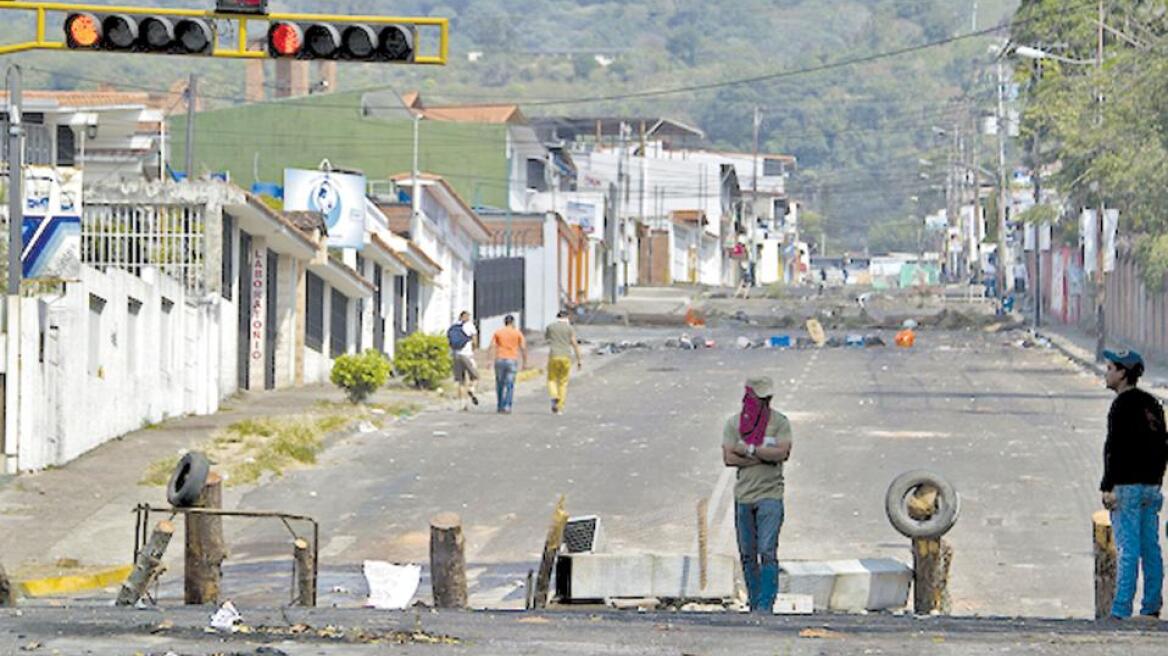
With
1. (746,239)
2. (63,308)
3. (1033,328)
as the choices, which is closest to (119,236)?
(63,308)

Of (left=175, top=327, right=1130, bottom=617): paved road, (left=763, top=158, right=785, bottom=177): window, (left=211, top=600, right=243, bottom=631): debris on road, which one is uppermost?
(left=763, top=158, right=785, bottom=177): window

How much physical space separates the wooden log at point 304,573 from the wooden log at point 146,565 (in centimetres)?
85

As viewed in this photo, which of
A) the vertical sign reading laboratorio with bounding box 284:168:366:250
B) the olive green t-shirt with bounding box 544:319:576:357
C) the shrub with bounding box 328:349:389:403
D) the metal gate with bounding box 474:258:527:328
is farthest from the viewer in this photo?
the metal gate with bounding box 474:258:527:328

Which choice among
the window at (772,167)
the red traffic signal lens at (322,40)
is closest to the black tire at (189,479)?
the red traffic signal lens at (322,40)

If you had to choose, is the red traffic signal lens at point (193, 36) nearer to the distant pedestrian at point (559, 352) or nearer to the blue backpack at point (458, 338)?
the distant pedestrian at point (559, 352)

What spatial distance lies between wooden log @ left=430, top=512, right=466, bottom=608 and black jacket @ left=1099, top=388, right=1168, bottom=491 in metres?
4.24

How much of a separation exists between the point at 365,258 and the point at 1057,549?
3245 centimetres

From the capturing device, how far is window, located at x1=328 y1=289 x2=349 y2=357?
152 feet

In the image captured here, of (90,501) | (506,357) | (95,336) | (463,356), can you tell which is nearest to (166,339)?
(95,336)

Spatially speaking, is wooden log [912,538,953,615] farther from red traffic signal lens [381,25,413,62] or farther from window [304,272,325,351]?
window [304,272,325,351]

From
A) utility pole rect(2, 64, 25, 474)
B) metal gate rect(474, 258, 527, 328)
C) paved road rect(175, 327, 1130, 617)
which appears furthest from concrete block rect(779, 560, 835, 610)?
metal gate rect(474, 258, 527, 328)

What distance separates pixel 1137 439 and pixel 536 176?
83.1 meters

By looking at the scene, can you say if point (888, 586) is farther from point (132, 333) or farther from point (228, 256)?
point (228, 256)

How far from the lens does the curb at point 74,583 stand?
17594mm
